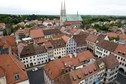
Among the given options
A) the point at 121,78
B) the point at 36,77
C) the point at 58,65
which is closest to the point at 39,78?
the point at 36,77

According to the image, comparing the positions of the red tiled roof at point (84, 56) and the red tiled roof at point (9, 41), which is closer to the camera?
the red tiled roof at point (84, 56)

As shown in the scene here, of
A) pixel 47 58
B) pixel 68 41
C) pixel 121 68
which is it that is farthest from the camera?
pixel 68 41

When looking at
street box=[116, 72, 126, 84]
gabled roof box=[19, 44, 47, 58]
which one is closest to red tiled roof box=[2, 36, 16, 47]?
gabled roof box=[19, 44, 47, 58]

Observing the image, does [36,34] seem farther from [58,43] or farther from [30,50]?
[30,50]

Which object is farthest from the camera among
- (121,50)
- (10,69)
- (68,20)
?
(68,20)

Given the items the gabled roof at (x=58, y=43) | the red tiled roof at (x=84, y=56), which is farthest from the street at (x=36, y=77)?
the red tiled roof at (x=84, y=56)

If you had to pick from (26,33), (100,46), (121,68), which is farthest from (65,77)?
(26,33)

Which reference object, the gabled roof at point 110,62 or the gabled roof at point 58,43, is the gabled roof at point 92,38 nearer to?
the gabled roof at point 58,43

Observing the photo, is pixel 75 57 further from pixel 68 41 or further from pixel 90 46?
pixel 90 46
